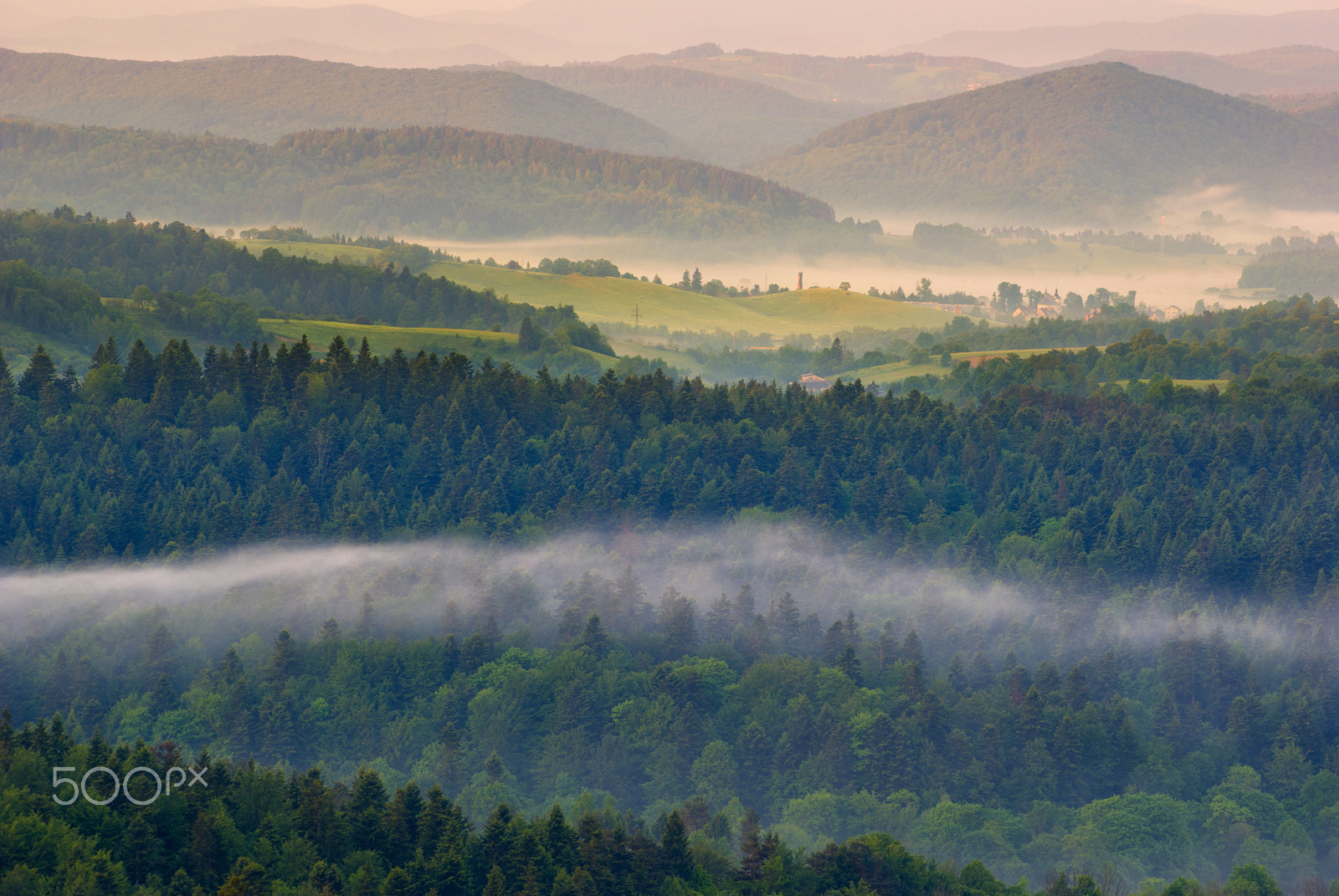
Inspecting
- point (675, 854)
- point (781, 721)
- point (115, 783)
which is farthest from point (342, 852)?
point (781, 721)

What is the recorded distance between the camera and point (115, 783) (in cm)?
7681

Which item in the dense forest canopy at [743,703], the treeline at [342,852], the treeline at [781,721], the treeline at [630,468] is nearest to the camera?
the treeline at [342,852]

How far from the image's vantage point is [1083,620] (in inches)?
5625

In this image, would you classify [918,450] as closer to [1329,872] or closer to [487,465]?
[487,465]

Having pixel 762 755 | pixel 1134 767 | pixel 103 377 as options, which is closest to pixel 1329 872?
pixel 1134 767

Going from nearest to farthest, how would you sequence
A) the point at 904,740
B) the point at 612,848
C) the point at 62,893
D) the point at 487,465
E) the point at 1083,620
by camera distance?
the point at 62,893, the point at 612,848, the point at 904,740, the point at 1083,620, the point at 487,465

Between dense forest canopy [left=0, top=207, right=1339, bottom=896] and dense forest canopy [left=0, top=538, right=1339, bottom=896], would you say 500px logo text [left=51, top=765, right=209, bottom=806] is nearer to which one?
dense forest canopy [left=0, top=207, right=1339, bottom=896]

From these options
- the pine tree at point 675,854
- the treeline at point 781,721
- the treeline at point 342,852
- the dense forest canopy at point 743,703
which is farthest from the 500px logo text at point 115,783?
the pine tree at point 675,854

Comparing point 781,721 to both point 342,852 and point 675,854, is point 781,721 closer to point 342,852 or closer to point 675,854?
point 675,854

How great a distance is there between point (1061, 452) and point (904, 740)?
235ft

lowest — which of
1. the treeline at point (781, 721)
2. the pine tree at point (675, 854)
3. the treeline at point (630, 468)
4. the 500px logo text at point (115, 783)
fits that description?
the treeline at point (781, 721)

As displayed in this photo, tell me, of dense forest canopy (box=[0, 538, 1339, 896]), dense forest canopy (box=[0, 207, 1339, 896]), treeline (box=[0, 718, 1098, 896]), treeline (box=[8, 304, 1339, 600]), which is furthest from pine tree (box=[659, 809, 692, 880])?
treeline (box=[8, 304, 1339, 600])

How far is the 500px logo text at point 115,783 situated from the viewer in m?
74.4

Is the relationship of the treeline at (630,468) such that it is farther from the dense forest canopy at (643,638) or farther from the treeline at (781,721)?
the treeline at (781,721)
